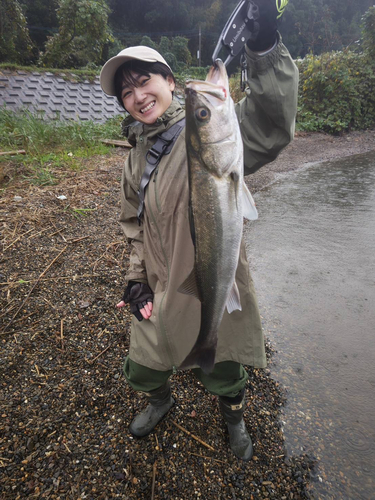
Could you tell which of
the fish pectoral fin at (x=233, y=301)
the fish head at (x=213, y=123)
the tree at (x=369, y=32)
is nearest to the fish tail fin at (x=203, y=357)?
the fish pectoral fin at (x=233, y=301)

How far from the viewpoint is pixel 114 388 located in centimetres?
244

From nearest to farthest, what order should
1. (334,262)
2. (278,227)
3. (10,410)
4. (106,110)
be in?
1. (10,410)
2. (334,262)
3. (278,227)
4. (106,110)

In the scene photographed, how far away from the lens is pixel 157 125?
1.70 m

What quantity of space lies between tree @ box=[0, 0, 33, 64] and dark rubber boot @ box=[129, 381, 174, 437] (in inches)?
716

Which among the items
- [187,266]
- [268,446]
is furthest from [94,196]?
[268,446]

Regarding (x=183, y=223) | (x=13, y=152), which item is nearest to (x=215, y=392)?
(x=183, y=223)

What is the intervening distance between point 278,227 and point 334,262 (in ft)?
4.18

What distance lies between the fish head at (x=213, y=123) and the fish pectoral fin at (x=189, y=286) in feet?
1.76

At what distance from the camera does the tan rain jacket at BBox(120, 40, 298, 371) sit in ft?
4.89

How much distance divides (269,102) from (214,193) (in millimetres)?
551

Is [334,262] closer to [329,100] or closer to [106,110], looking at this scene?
[106,110]

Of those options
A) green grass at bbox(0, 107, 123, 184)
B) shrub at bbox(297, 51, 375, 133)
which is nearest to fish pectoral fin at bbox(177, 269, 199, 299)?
green grass at bbox(0, 107, 123, 184)

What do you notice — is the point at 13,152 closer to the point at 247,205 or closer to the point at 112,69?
the point at 112,69

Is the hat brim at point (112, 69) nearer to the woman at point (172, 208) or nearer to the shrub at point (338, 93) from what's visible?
the woman at point (172, 208)
